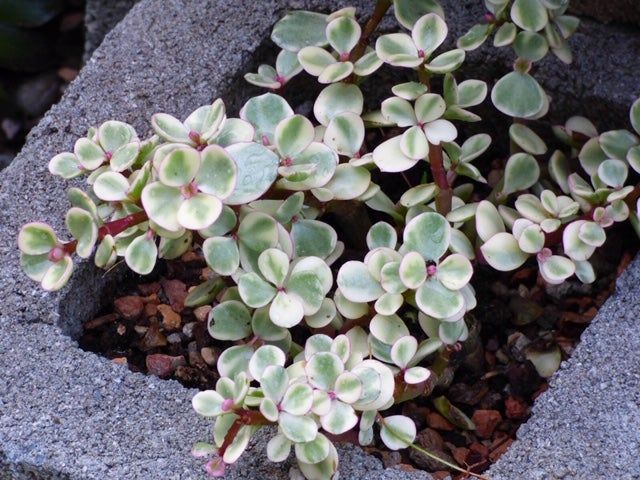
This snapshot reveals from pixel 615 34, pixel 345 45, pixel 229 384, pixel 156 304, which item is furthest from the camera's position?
pixel 615 34

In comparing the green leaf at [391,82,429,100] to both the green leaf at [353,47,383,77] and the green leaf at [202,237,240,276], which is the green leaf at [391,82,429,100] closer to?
the green leaf at [353,47,383,77]

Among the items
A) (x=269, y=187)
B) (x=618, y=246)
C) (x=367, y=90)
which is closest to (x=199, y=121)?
(x=269, y=187)

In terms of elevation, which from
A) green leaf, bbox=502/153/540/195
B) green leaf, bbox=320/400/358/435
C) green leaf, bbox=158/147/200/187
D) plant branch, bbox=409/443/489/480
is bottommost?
plant branch, bbox=409/443/489/480

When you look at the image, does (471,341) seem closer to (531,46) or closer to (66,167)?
(531,46)

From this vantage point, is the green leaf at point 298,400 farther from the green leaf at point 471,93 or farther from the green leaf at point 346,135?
the green leaf at point 471,93

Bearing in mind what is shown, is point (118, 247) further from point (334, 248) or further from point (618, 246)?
point (618, 246)

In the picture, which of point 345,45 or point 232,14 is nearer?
point 345,45

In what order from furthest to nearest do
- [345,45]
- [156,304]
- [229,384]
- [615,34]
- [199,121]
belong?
[615,34], [156,304], [345,45], [199,121], [229,384]

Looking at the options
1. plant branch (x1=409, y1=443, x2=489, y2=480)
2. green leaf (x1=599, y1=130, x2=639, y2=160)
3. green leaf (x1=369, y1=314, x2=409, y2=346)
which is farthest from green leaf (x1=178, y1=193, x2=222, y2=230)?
green leaf (x1=599, y1=130, x2=639, y2=160)
